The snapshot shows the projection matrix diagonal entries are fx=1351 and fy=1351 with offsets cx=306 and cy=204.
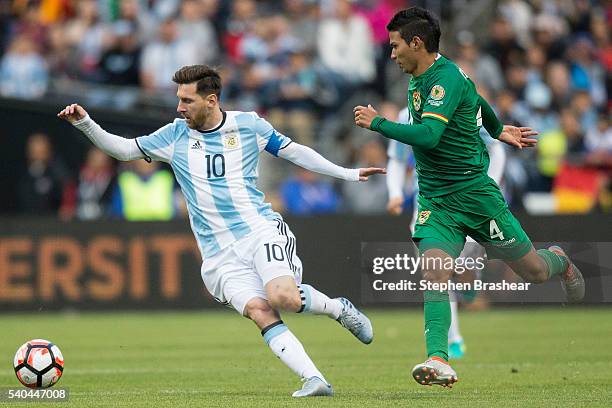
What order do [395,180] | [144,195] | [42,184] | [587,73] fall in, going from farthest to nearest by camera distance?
[587,73] < [42,184] < [144,195] < [395,180]

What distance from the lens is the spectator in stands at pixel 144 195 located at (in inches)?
776

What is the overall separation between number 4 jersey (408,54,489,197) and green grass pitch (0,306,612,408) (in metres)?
1.49

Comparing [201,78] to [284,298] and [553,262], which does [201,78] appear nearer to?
[284,298]

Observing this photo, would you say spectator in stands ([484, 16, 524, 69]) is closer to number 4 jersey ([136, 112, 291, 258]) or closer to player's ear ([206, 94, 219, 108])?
number 4 jersey ([136, 112, 291, 258])

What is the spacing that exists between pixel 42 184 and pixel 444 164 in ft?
38.9

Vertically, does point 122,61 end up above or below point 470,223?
above

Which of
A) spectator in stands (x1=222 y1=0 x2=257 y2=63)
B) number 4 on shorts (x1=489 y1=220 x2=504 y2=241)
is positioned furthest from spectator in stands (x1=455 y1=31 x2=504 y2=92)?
number 4 on shorts (x1=489 y1=220 x2=504 y2=241)

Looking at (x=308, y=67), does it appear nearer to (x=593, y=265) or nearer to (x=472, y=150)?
(x=593, y=265)

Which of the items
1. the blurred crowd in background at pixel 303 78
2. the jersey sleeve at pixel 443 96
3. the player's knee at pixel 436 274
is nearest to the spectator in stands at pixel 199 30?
the blurred crowd in background at pixel 303 78

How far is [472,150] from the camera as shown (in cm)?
955

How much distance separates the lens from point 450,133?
9.45 meters

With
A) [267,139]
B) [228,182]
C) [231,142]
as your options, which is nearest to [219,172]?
[228,182]

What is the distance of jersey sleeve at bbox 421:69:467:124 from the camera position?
→ 9.10m

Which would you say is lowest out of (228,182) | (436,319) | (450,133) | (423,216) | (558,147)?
(436,319)
